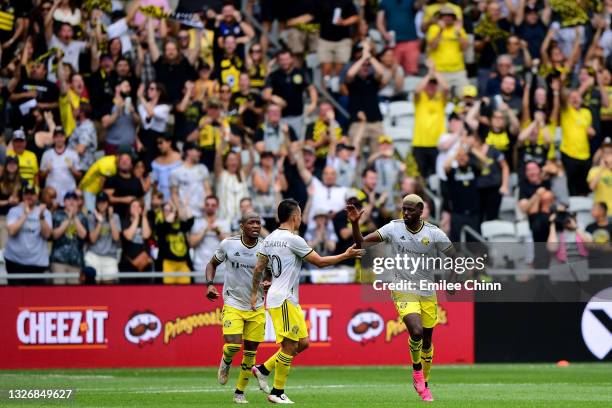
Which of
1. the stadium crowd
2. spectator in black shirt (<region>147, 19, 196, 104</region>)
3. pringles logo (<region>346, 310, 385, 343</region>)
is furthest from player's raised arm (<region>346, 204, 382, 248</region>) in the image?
spectator in black shirt (<region>147, 19, 196, 104</region>)

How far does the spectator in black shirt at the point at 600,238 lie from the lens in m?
23.9

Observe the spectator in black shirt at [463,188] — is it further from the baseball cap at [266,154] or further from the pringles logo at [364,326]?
the baseball cap at [266,154]

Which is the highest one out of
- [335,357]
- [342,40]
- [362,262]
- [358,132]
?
[342,40]

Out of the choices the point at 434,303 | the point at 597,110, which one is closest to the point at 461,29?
the point at 597,110

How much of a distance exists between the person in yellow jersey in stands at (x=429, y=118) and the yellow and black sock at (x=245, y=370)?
11074mm

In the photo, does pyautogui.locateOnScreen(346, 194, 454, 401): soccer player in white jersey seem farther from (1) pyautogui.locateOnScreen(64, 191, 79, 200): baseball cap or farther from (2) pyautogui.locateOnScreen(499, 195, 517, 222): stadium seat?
(2) pyautogui.locateOnScreen(499, 195, 517, 222): stadium seat

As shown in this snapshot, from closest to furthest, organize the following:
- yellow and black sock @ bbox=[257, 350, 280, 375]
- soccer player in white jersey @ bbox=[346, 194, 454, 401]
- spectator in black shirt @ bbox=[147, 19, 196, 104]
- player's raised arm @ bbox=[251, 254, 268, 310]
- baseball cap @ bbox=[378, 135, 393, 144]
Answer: player's raised arm @ bbox=[251, 254, 268, 310], yellow and black sock @ bbox=[257, 350, 280, 375], soccer player in white jersey @ bbox=[346, 194, 454, 401], baseball cap @ bbox=[378, 135, 393, 144], spectator in black shirt @ bbox=[147, 19, 196, 104]

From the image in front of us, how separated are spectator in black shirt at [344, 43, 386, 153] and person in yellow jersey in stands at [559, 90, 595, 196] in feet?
12.5

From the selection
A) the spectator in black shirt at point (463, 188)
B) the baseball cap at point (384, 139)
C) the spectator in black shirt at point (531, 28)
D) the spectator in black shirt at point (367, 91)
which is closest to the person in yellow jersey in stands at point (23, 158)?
the spectator in black shirt at point (367, 91)

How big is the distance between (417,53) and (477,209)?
168 inches

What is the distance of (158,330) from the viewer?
79.3 ft

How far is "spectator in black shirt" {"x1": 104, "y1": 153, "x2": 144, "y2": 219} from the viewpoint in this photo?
24656 mm

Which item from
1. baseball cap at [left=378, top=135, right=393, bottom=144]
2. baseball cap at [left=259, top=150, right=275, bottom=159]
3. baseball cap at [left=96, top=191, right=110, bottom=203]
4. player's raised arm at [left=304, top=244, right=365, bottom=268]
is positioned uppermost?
baseball cap at [left=378, top=135, right=393, bottom=144]

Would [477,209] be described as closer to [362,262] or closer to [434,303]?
[362,262]
